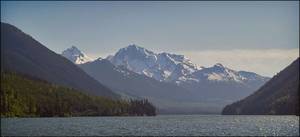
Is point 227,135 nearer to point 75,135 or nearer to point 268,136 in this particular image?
point 268,136

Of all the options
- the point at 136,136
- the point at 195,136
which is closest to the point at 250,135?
the point at 195,136

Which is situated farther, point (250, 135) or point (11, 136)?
point (250, 135)

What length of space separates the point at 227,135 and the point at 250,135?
20.7ft

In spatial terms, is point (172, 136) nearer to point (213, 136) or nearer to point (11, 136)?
point (213, 136)

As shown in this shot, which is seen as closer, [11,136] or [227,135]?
[11,136]

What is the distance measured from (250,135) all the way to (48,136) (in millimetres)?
53716

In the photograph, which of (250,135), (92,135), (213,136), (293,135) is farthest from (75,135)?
(293,135)

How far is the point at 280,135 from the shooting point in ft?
445

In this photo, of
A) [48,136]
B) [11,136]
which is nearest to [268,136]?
[48,136]

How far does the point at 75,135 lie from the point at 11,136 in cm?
1664

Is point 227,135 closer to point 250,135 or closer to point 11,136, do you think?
point 250,135

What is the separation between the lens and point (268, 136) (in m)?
133

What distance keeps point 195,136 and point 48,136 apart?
38471 mm

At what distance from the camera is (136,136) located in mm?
131375
